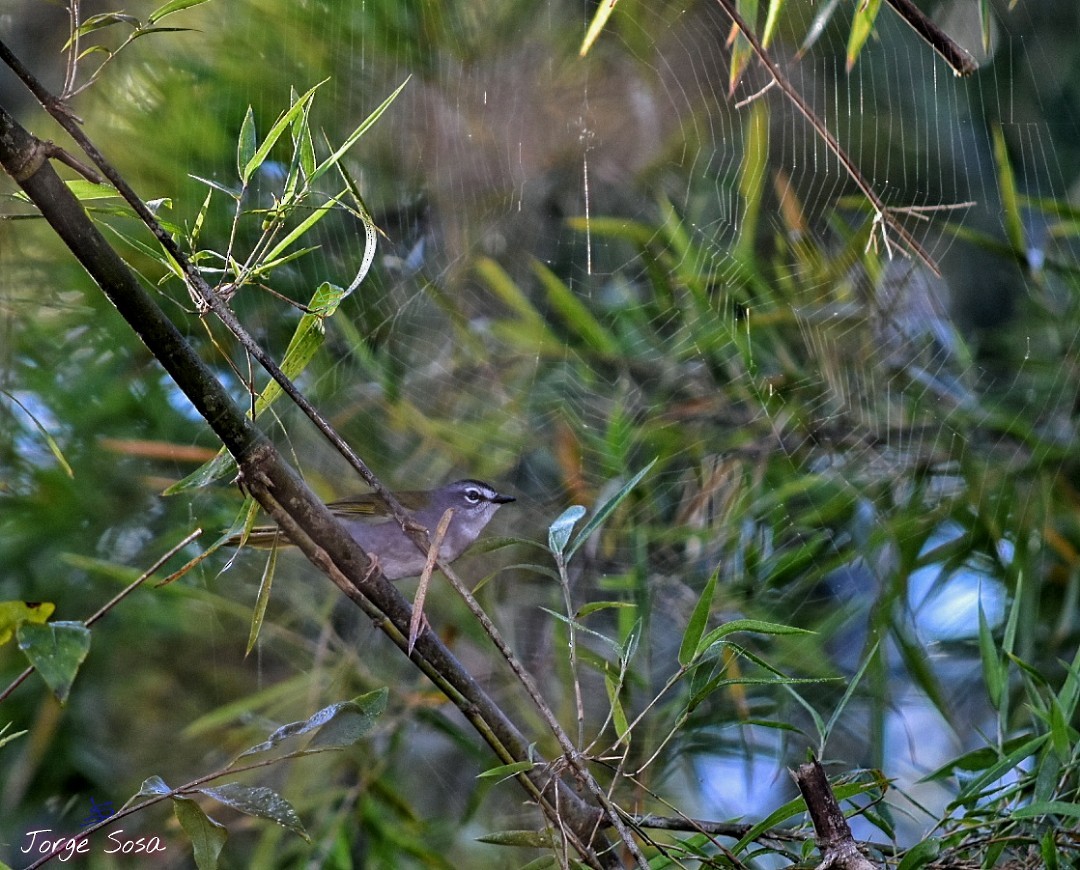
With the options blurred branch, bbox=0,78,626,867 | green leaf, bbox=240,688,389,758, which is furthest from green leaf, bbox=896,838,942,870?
green leaf, bbox=240,688,389,758

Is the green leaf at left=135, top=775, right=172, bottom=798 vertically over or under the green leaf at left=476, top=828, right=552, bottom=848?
over

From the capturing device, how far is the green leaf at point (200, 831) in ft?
1.37

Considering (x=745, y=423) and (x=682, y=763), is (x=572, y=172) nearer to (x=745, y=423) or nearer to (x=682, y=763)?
(x=745, y=423)

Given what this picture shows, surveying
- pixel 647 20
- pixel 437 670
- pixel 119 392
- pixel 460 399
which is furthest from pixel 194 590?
pixel 647 20

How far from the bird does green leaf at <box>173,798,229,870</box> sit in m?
0.55

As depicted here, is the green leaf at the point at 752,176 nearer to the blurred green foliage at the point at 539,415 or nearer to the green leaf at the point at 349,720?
the blurred green foliage at the point at 539,415

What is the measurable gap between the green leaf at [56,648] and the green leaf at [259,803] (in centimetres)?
10

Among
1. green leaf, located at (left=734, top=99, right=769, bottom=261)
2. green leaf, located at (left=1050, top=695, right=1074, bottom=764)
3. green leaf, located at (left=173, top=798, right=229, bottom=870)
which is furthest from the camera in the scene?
green leaf, located at (left=734, top=99, right=769, bottom=261)

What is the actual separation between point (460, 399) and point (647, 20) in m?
0.54

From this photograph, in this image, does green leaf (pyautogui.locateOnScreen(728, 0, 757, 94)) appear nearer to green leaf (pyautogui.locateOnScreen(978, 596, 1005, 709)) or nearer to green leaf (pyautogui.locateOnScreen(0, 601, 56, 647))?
green leaf (pyautogui.locateOnScreen(978, 596, 1005, 709))

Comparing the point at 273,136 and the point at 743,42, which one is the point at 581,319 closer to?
the point at 743,42

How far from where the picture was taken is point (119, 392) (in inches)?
44.4

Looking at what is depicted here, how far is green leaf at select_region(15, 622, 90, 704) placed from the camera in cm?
31

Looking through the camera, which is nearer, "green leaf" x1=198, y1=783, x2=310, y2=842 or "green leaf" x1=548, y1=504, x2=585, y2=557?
"green leaf" x1=198, y1=783, x2=310, y2=842
